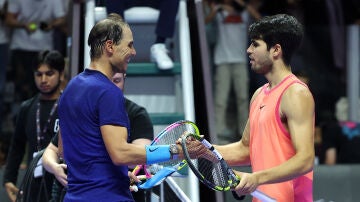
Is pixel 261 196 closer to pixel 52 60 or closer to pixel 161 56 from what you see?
pixel 52 60

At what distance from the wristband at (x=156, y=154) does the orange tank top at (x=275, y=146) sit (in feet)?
1.58

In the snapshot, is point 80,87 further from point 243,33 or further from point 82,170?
point 243,33

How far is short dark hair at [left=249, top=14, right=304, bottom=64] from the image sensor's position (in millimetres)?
5219

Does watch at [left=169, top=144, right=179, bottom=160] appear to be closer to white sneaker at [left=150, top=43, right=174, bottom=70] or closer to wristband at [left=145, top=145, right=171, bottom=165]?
wristband at [left=145, top=145, right=171, bottom=165]

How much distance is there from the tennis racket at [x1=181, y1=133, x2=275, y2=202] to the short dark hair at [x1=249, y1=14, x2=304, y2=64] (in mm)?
631

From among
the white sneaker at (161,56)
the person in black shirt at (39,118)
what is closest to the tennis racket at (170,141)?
the person in black shirt at (39,118)

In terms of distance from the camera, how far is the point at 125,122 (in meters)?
4.92

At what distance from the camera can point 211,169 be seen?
511 centimetres

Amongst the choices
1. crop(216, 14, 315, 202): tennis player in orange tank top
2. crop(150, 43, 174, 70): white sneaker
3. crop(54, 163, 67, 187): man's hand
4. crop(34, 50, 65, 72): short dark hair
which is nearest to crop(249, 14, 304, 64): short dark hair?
crop(216, 14, 315, 202): tennis player in orange tank top

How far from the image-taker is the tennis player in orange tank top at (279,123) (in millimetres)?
4953

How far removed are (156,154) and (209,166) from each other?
294 mm

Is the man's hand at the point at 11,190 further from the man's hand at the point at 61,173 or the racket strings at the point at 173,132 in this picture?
the racket strings at the point at 173,132

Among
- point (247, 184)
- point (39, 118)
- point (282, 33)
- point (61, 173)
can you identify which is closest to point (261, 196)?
point (247, 184)

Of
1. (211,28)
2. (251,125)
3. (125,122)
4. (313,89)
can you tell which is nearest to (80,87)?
(125,122)
